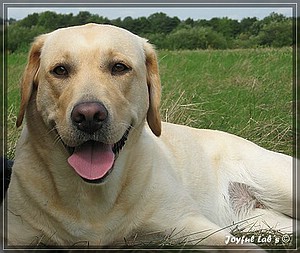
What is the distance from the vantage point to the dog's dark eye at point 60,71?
3053 mm

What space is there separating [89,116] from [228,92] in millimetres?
4360

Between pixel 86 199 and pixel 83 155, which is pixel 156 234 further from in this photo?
pixel 83 155

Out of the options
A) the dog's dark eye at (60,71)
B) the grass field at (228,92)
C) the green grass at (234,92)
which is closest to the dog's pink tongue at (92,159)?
the dog's dark eye at (60,71)

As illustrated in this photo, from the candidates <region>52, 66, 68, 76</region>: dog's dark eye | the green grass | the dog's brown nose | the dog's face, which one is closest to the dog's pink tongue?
the dog's face

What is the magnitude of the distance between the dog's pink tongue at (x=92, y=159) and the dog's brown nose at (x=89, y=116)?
0.66ft

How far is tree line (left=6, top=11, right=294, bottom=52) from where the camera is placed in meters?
5.93

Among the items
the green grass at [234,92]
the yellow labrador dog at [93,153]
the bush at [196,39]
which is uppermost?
the yellow labrador dog at [93,153]

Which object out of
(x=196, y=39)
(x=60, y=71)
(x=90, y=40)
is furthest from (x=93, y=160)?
(x=196, y=39)

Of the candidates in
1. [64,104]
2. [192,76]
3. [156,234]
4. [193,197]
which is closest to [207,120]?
[192,76]

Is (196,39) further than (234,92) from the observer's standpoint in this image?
Yes

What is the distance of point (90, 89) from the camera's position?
287 cm

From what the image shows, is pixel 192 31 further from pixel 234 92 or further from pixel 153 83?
pixel 153 83

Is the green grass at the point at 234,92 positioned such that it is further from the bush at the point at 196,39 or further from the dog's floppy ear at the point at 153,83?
the dog's floppy ear at the point at 153,83

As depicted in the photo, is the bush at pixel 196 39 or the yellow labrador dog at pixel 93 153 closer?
the yellow labrador dog at pixel 93 153
